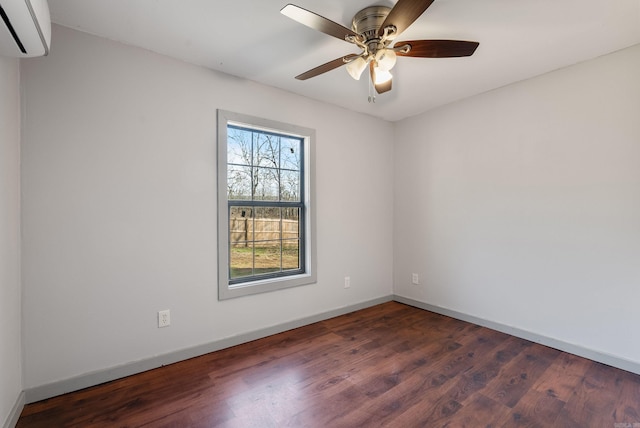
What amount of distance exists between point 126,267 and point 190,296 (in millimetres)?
524

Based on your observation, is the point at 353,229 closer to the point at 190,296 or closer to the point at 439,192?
the point at 439,192

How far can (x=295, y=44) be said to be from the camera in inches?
83.2

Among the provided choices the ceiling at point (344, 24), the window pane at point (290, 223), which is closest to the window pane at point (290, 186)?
the window pane at point (290, 223)

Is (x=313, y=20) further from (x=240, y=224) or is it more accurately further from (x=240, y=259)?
(x=240, y=259)

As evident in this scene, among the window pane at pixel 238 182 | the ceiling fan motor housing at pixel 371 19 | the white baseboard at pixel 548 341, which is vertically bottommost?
the white baseboard at pixel 548 341

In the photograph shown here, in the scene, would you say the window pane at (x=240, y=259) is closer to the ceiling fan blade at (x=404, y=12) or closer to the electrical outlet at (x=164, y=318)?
the electrical outlet at (x=164, y=318)

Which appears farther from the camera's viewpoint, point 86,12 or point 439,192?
point 439,192

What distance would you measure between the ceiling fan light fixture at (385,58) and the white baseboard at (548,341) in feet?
8.75

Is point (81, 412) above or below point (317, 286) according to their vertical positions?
below

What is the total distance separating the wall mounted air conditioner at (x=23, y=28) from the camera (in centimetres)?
115

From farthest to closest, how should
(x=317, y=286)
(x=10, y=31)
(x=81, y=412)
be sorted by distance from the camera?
(x=317, y=286) < (x=81, y=412) < (x=10, y=31)

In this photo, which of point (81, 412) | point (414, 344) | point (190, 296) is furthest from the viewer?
point (414, 344)

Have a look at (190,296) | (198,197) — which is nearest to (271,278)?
(190,296)

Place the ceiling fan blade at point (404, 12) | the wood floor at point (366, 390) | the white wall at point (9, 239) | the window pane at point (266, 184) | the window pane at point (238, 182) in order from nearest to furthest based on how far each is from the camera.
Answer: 1. the ceiling fan blade at point (404, 12)
2. the white wall at point (9, 239)
3. the wood floor at point (366, 390)
4. the window pane at point (238, 182)
5. the window pane at point (266, 184)
